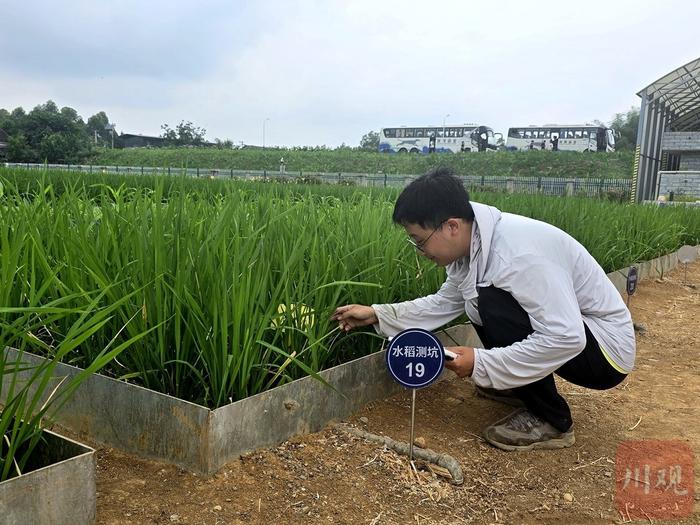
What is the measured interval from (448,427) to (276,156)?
3498 centimetres

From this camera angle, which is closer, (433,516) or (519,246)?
(433,516)

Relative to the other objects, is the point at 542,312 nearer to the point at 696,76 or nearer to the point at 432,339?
the point at 432,339

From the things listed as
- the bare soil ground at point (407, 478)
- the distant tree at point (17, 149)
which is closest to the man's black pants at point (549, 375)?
the bare soil ground at point (407, 478)

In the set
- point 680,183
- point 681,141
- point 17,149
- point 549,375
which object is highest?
point 681,141

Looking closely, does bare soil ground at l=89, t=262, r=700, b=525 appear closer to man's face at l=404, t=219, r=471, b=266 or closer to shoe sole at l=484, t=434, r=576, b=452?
shoe sole at l=484, t=434, r=576, b=452

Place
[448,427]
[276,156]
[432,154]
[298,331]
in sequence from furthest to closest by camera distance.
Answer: [276,156] → [432,154] → [448,427] → [298,331]

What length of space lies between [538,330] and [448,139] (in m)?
30.8

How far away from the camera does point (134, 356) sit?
4.84 feet

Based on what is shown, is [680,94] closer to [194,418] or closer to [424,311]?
[424,311]

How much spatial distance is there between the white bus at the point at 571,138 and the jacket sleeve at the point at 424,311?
29.8 m

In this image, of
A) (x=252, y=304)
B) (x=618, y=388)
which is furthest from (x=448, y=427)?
(x=618, y=388)

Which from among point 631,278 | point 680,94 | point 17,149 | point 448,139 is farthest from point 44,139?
point 631,278

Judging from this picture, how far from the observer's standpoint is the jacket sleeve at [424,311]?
6.12 ft

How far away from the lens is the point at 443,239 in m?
1.63
